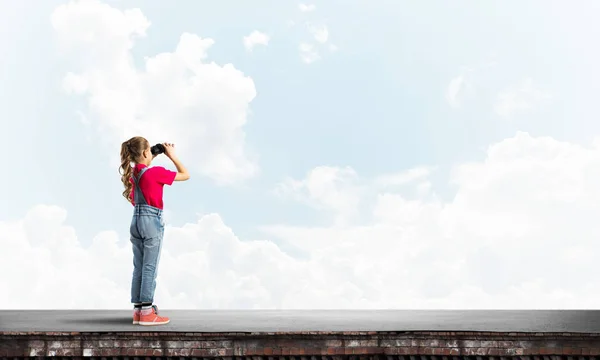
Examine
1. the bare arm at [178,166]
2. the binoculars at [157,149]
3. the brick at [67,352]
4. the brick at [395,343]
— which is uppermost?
the binoculars at [157,149]

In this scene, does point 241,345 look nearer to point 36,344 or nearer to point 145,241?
point 36,344

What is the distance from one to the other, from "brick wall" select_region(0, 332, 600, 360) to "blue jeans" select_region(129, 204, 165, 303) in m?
1.90

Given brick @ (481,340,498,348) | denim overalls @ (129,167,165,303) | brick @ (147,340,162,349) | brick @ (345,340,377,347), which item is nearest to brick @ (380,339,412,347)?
brick @ (345,340,377,347)

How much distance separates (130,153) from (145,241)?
1230mm

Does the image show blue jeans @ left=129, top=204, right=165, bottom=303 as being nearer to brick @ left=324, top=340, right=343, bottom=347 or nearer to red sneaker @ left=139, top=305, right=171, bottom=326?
red sneaker @ left=139, top=305, right=171, bottom=326

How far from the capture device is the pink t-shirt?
9.59 meters

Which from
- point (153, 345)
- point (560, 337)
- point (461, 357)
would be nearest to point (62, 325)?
point (153, 345)

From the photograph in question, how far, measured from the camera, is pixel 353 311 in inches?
523

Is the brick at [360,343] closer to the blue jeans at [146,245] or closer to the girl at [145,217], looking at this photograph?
the girl at [145,217]

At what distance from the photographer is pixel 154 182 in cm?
959

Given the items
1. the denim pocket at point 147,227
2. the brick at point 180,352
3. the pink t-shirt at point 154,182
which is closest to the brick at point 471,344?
the brick at point 180,352

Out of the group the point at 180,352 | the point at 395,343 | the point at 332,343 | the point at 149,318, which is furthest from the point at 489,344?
the point at 149,318

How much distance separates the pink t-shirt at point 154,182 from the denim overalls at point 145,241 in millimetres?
59

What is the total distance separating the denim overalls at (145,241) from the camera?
376 inches
